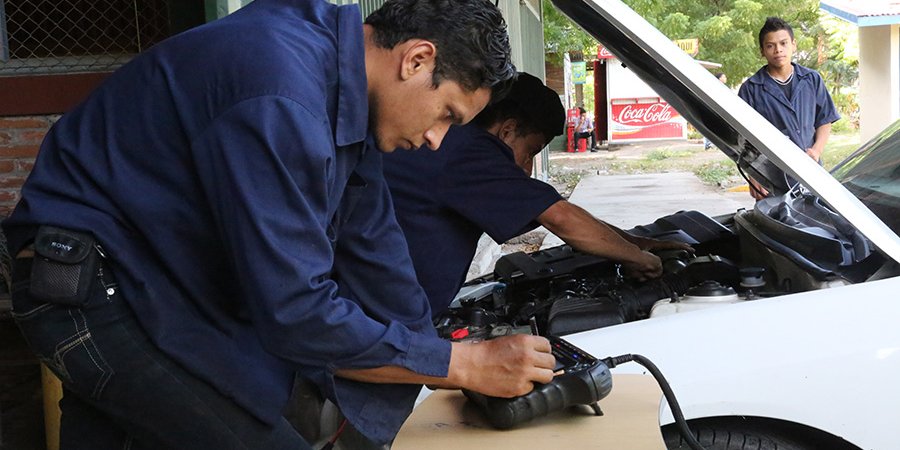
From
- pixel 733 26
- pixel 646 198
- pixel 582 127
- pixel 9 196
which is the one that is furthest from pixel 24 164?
pixel 733 26

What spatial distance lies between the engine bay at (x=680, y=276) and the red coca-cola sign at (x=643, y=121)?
85.1ft

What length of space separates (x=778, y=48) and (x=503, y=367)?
17.1 feet

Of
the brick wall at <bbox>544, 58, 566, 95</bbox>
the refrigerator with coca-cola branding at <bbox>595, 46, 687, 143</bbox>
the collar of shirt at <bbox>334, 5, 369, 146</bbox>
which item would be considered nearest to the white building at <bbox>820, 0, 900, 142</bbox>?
the brick wall at <bbox>544, 58, 566, 95</bbox>

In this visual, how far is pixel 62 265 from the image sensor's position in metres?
1.69

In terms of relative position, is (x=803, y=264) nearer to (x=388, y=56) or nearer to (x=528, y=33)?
(x=388, y=56)

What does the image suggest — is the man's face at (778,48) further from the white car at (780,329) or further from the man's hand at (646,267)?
the white car at (780,329)

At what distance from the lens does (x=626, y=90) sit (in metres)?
29.3

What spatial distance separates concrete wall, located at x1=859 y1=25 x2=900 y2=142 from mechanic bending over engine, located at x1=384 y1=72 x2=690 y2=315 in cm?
1553

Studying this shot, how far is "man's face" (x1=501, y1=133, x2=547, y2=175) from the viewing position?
3459mm

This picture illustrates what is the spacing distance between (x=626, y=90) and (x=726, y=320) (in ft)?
90.1

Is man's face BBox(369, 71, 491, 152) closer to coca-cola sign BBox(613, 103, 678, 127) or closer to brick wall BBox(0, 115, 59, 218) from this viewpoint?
brick wall BBox(0, 115, 59, 218)

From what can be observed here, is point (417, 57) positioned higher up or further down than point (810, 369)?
higher up

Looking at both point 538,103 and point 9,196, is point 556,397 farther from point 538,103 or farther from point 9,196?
point 9,196

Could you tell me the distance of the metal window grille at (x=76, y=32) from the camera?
16.4 feet
